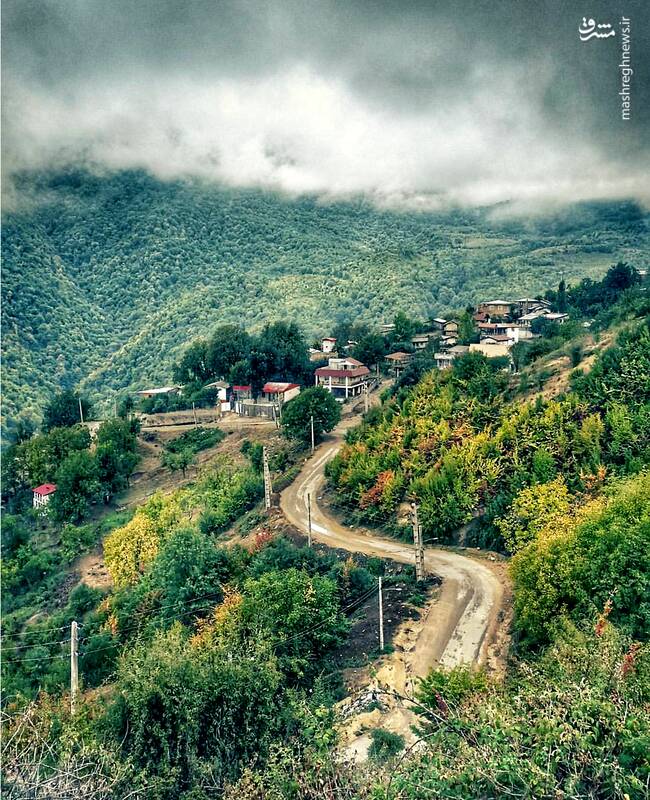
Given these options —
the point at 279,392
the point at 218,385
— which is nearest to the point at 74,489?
the point at 279,392

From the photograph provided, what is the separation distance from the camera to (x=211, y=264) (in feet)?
290

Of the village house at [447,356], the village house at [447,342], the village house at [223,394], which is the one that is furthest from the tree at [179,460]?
the village house at [447,342]

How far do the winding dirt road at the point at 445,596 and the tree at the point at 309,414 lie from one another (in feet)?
19.2

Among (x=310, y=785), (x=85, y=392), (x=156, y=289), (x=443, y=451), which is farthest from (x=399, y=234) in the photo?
(x=310, y=785)

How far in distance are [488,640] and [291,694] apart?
6.05 metres

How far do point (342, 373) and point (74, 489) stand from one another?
16046 mm

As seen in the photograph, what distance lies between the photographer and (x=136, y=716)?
900cm

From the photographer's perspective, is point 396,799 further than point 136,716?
No

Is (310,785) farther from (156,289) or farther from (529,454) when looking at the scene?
(156,289)

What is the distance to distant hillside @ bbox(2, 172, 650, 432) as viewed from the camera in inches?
2692

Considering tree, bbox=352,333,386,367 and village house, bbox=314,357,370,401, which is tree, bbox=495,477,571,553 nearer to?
village house, bbox=314,357,370,401

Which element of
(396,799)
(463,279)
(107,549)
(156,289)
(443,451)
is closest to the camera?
(396,799)

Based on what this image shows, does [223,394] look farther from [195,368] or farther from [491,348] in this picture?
[491,348]

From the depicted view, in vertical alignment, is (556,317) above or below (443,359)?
above
